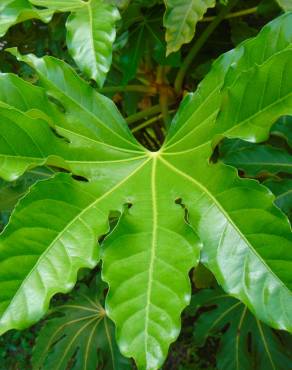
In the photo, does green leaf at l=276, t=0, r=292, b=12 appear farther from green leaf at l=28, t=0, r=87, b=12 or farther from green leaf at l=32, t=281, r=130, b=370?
green leaf at l=32, t=281, r=130, b=370

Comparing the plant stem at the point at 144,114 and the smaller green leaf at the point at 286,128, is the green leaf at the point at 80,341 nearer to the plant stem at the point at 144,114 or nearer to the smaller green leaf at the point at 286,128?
the plant stem at the point at 144,114

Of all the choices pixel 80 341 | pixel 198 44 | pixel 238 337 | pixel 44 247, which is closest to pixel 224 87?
pixel 44 247

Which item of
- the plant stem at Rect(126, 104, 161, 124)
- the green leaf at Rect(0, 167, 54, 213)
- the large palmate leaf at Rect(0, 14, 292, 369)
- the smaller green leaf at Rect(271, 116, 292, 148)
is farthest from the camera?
the plant stem at Rect(126, 104, 161, 124)

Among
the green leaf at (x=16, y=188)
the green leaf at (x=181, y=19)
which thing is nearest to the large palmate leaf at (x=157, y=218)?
the green leaf at (x=181, y=19)

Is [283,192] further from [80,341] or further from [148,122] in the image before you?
[80,341]

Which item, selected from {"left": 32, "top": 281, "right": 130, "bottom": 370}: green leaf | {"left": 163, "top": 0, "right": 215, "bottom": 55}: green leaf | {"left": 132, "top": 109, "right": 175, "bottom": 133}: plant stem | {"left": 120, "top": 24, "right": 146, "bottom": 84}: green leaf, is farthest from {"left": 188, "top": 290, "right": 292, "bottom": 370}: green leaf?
{"left": 163, "top": 0, "right": 215, "bottom": 55}: green leaf

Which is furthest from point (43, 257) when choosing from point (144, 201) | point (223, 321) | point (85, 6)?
point (223, 321)
